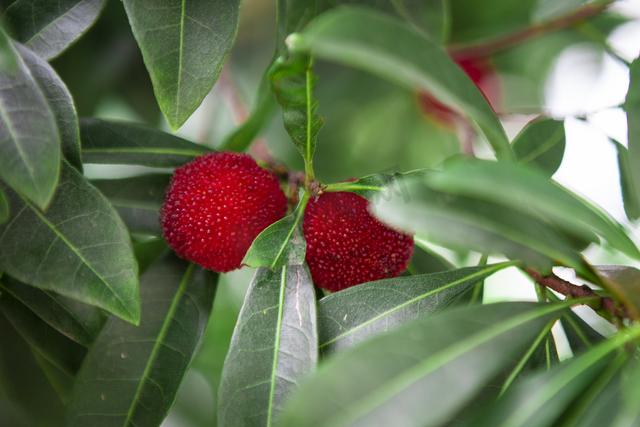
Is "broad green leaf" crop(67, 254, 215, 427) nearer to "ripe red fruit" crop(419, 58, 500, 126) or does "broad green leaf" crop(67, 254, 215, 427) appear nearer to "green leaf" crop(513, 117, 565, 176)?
"green leaf" crop(513, 117, 565, 176)

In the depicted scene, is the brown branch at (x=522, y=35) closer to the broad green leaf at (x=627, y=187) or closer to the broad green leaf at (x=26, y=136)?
the broad green leaf at (x=627, y=187)

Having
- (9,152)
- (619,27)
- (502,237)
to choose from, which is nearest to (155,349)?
(9,152)

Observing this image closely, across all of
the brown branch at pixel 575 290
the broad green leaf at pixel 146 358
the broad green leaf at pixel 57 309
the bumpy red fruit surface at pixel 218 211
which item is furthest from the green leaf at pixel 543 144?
the broad green leaf at pixel 57 309

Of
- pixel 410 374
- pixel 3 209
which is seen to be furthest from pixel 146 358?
pixel 410 374

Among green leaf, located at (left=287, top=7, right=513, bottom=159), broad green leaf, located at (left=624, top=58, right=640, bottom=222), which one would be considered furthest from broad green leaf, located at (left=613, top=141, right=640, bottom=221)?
green leaf, located at (left=287, top=7, right=513, bottom=159)

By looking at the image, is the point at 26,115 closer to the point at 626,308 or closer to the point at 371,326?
the point at 371,326

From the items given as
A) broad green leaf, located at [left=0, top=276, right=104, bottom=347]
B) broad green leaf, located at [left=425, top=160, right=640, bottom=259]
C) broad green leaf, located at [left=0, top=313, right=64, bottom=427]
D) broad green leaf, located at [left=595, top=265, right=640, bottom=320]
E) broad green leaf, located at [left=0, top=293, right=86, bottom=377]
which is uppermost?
broad green leaf, located at [left=425, top=160, right=640, bottom=259]
